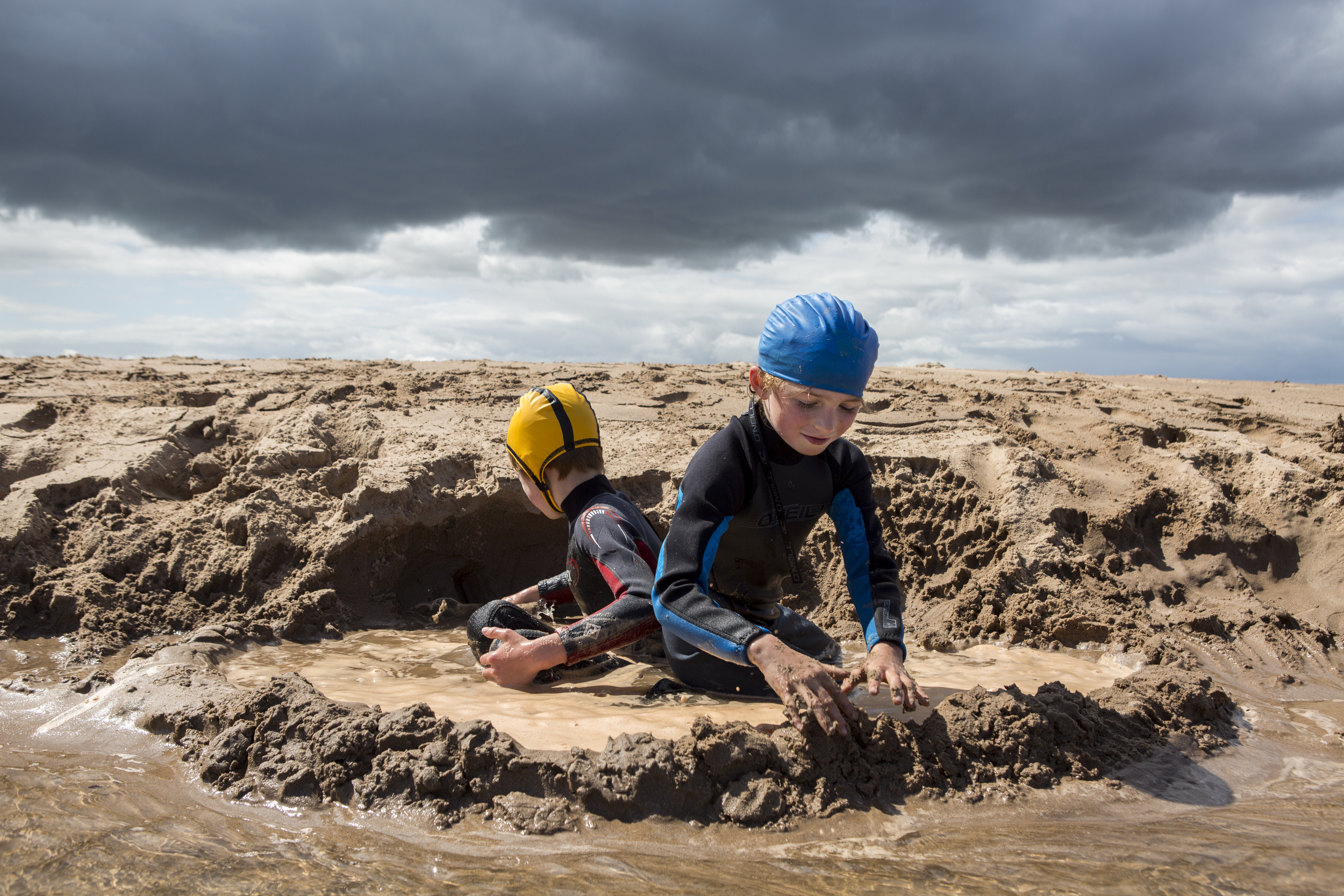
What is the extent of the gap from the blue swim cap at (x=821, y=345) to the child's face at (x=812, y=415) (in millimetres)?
32

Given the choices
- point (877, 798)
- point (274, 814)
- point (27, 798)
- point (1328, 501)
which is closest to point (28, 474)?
point (27, 798)

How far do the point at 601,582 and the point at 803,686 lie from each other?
4.06 ft

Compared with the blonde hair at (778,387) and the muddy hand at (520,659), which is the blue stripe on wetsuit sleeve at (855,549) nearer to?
the blonde hair at (778,387)

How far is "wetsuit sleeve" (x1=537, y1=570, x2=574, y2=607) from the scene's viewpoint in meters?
3.57

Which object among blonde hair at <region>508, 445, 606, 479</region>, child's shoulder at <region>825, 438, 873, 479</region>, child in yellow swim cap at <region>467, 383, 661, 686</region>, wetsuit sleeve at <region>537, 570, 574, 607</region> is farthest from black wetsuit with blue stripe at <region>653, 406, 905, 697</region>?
wetsuit sleeve at <region>537, 570, 574, 607</region>

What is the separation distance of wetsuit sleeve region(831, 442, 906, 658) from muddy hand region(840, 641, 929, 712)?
0.13 m

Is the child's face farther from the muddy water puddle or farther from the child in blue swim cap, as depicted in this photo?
the muddy water puddle

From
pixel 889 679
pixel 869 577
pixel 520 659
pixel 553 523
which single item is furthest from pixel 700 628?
pixel 553 523

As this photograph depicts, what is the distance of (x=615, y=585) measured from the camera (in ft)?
9.17

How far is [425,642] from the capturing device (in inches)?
147

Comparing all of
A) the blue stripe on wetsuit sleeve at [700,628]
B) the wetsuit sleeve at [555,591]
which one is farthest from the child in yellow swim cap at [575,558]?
the blue stripe on wetsuit sleeve at [700,628]

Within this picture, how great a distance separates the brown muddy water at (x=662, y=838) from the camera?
5.37 ft

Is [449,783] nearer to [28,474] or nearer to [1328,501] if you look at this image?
[28,474]

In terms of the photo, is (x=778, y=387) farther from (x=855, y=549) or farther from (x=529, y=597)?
(x=529, y=597)
